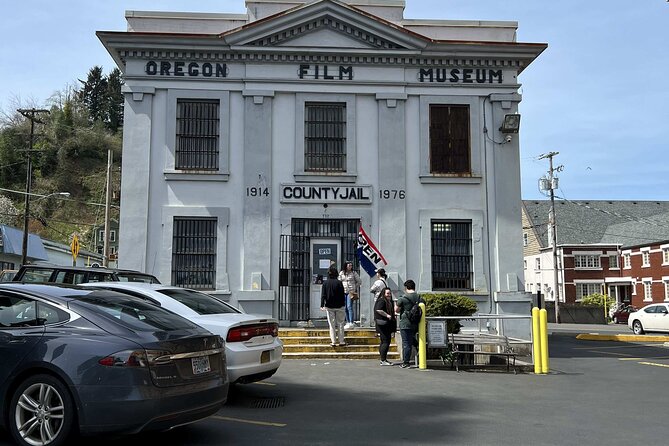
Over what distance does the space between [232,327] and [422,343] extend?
533cm

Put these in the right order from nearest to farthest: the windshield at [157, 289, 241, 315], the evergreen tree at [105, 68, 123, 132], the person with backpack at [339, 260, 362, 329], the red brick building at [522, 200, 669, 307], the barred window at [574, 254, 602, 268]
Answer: the windshield at [157, 289, 241, 315]
the person with backpack at [339, 260, 362, 329]
the red brick building at [522, 200, 669, 307]
the barred window at [574, 254, 602, 268]
the evergreen tree at [105, 68, 123, 132]

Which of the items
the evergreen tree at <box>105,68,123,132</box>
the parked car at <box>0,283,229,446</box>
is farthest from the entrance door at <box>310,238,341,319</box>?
the evergreen tree at <box>105,68,123,132</box>

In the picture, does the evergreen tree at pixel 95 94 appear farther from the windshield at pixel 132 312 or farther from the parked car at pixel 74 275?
the windshield at pixel 132 312

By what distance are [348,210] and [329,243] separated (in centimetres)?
103

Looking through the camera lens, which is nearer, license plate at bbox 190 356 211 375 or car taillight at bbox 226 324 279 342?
license plate at bbox 190 356 211 375

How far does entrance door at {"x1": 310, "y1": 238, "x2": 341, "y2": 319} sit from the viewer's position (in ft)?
53.4

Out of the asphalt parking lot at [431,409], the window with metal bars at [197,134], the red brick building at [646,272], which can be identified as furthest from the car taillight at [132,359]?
the red brick building at [646,272]

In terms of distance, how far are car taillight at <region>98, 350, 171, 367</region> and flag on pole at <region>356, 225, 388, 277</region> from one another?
9.80 meters

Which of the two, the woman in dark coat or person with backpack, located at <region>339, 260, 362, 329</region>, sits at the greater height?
person with backpack, located at <region>339, 260, 362, 329</region>

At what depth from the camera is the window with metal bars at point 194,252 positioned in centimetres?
1623

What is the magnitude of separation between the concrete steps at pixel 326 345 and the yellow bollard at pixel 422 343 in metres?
1.43

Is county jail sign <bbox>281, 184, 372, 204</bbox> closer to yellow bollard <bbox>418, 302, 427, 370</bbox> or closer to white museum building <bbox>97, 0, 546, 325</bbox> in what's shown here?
white museum building <bbox>97, 0, 546, 325</bbox>

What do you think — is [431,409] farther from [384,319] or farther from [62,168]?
[62,168]

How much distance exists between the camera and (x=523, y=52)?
16953 millimetres
